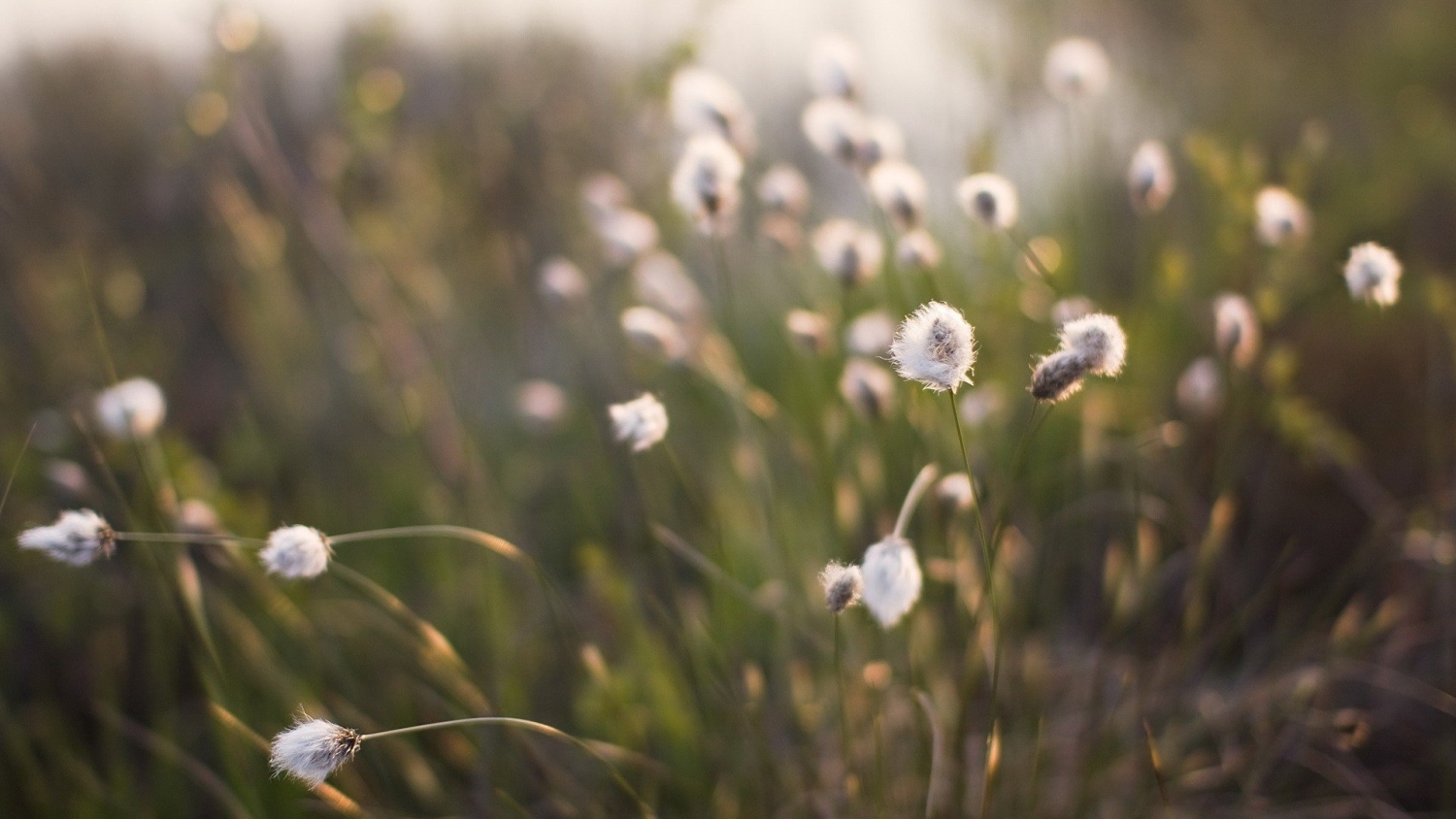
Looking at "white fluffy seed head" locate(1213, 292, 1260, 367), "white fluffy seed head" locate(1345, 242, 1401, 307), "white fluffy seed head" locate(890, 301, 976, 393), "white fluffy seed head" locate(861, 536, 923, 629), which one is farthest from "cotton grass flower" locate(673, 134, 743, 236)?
"white fluffy seed head" locate(1345, 242, 1401, 307)

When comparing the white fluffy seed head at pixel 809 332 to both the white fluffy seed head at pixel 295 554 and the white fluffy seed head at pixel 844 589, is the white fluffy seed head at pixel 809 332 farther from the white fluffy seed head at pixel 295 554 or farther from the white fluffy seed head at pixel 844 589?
the white fluffy seed head at pixel 295 554

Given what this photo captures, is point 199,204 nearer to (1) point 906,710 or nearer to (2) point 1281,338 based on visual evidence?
(1) point 906,710

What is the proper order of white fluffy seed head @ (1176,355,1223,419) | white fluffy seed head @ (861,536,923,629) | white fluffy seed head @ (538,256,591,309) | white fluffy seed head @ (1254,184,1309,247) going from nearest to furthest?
white fluffy seed head @ (861,536,923,629), white fluffy seed head @ (1254,184,1309,247), white fluffy seed head @ (1176,355,1223,419), white fluffy seed head @ (538,256,591,309)

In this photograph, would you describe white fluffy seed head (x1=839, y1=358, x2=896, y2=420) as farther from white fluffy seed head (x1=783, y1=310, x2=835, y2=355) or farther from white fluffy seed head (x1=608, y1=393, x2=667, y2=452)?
white fluffy seed head (x1=608, y1=393, x2=667, y2=452)

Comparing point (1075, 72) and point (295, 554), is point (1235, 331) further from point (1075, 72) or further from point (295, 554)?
point (295, 554)

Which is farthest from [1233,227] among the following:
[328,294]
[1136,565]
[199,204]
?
[199,204]

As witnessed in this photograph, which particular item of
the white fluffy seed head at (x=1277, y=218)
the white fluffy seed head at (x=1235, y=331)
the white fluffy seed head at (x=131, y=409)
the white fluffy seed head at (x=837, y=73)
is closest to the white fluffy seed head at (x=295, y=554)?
the white fluffy seed head at (x=131, y=409)

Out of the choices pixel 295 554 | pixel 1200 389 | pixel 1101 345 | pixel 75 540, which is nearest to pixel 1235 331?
pixel 1200 389

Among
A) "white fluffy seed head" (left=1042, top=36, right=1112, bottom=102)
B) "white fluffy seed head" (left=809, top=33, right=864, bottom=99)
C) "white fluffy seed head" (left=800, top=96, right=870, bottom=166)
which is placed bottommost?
"white fluffy seed head" (left=800, top=96, right=870, bottom=166)
